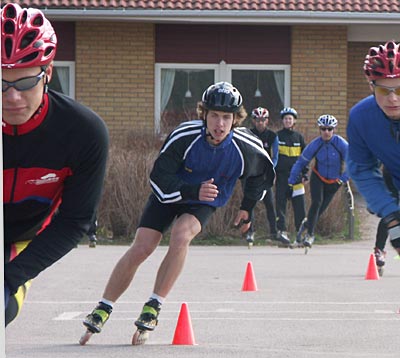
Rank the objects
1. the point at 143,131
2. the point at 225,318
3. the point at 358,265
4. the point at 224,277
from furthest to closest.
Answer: the point at 143,131 < the point at 358,265 < the point at 224,277 < the point at 225,318

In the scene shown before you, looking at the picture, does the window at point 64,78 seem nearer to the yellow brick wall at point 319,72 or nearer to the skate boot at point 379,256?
the yellow brick wall at point 319,72

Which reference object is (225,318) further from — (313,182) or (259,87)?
(259,87)

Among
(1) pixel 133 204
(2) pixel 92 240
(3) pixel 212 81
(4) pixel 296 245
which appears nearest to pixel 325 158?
(4) pixel 296 245

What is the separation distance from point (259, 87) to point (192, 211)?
18.4m

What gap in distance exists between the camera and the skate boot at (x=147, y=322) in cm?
971

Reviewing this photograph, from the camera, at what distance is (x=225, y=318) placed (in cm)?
1188

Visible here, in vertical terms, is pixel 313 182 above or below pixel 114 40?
below

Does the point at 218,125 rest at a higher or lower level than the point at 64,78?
lower

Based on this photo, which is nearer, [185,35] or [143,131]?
[143,131]

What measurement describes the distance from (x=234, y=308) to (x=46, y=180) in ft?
24.1

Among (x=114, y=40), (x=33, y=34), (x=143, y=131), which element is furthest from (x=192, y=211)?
(x=114, y=40)

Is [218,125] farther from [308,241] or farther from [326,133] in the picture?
[326,133]

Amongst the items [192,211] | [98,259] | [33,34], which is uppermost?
[33,34]

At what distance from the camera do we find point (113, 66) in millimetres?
27828
